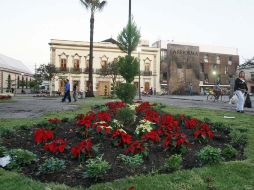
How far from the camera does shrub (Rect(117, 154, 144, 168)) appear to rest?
4.72 meters

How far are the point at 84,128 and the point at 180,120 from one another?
2.59 meters

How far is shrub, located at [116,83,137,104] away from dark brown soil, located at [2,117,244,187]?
1699 mm

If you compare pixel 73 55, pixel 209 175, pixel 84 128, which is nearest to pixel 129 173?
pixel 209 175

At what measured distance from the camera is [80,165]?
15.5 feet

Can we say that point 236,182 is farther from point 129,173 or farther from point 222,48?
point 222,48

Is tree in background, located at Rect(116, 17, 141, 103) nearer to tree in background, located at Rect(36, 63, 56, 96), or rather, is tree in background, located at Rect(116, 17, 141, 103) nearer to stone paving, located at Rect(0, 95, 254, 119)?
stone paving, located at Rect(0, 95, 254, 119)

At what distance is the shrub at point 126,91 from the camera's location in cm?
816

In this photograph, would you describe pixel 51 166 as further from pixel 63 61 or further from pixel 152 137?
pixel 63 61

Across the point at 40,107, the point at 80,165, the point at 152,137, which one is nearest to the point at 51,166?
the point at 80,165

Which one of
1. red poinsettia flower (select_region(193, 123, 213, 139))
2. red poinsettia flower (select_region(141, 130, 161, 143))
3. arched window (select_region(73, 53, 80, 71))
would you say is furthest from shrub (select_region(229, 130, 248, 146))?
arched window (select_region(73, 53, 80, 71))

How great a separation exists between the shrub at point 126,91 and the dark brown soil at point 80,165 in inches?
66.9

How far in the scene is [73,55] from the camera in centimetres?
5756

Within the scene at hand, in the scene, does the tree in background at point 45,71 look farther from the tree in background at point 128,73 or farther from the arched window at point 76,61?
the tree in background at point 128,73

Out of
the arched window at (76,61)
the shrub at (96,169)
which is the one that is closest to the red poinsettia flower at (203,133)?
the shrub at (96,169)
